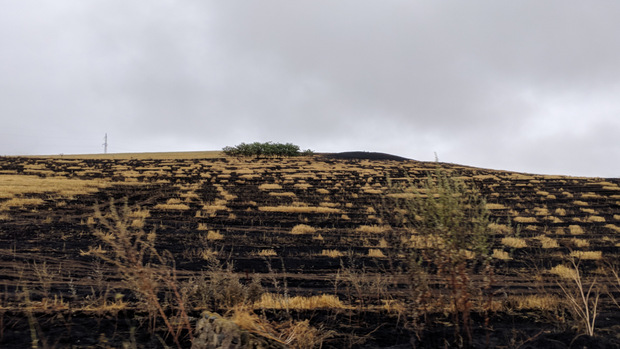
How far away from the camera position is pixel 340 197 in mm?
23328

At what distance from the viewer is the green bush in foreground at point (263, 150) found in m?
58.3

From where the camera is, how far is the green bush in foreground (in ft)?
191

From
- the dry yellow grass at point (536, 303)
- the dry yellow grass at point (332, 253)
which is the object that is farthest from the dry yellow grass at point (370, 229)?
the dry yellow grass at point (536, 303)

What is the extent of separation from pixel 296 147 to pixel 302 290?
56097 millimetres

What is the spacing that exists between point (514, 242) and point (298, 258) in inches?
307

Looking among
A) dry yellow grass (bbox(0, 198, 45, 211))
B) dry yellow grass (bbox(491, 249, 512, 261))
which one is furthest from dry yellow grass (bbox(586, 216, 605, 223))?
dry yellow grass (bbox(0, 198, 45, 211))

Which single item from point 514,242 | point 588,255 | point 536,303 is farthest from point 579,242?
point 536,303

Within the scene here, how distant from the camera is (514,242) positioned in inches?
471

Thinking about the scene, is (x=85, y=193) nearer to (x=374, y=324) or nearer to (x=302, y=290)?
(x=302, y=290)

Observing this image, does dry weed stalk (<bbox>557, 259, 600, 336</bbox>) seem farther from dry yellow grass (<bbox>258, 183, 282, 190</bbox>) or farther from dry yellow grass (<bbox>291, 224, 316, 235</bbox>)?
dry yellow grass (<bbox>258, 183, 282, 190</bbox>)

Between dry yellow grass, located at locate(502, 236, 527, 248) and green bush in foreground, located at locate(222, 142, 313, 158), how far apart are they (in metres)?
48.1

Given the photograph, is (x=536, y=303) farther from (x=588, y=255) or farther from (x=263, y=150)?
(x=263, y=150)

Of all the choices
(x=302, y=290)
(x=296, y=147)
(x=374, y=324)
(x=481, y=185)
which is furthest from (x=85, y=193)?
(x=296, y=147)

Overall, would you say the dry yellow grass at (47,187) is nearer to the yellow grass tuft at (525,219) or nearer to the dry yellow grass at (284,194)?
the dry yellow grass at (284,194)
